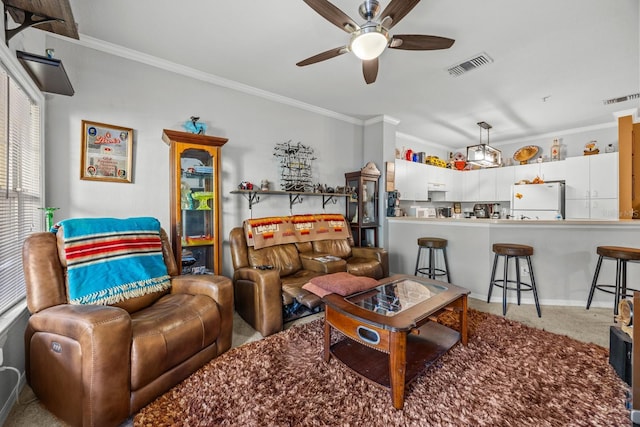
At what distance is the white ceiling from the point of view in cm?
207

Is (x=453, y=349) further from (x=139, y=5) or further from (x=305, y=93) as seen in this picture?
(x=139, y=5)

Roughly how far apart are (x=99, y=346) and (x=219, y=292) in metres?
0.76

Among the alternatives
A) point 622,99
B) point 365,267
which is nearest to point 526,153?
point 622,99

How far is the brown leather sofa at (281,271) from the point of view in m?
2.39

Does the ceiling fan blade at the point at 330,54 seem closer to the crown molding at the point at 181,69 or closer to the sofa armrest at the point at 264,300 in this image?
the crown molding at the point at 181,69

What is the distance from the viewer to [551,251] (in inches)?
128

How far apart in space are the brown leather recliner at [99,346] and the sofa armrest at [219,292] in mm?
100

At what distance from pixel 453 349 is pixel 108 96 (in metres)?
3.74

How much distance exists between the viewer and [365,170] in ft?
13.9

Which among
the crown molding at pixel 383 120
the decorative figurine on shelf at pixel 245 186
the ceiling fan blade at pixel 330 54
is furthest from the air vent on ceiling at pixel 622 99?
the decorative figurine on shelf at pixel 245 186

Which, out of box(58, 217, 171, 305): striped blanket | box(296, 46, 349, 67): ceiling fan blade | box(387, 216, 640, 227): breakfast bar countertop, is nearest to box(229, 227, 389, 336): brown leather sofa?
box(58, 217, 171, 305): striped blanket

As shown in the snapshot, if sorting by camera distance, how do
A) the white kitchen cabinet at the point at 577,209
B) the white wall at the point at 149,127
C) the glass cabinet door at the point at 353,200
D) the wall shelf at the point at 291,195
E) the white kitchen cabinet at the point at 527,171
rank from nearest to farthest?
the white wall at the point at 149,127, the wall shelf at the point at 291,195, the glass cabinet door at the point at 353,200, the white kitchen cabinet at the point at 577,209, the white kitchen cabinet at the point at 527,171

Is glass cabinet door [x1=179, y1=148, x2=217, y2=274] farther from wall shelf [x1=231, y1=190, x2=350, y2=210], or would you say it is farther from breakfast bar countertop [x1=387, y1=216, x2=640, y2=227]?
breakfast bar countertop [x1=387, y1=216, x2=640, y2=227]

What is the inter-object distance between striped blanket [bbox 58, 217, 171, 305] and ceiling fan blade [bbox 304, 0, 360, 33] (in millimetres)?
2011
